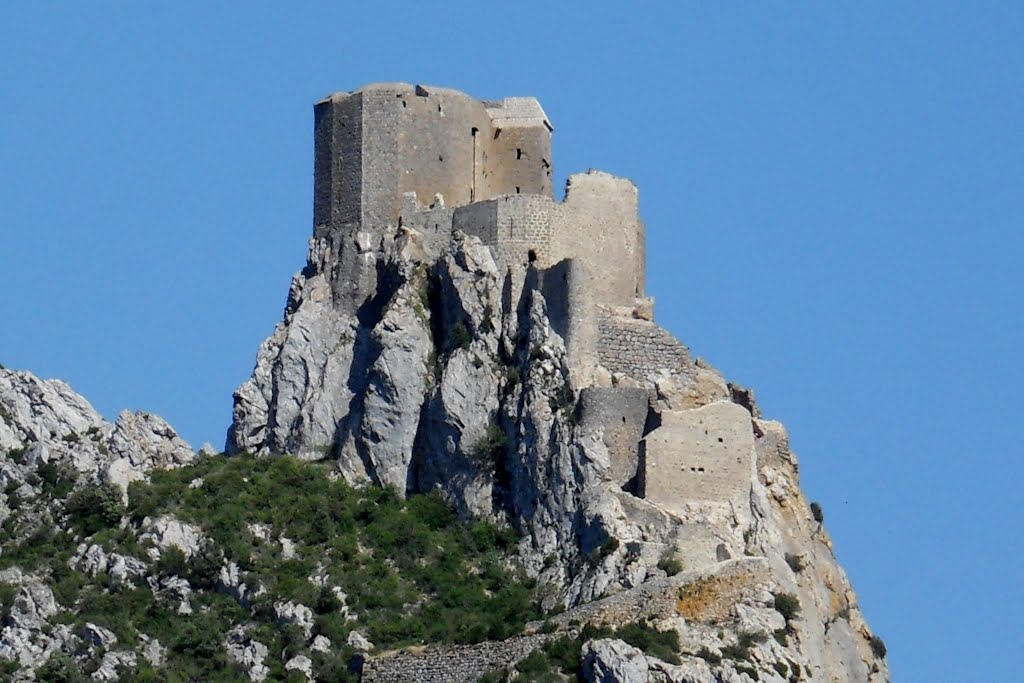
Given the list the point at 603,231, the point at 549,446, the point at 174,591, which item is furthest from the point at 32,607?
the point at 603,231

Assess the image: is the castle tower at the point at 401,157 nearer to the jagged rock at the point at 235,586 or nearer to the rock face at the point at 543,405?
the rock face at the point at 543,405

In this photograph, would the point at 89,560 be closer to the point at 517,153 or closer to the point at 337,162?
the point at 337,162

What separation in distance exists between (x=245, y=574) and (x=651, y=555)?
32.2ft

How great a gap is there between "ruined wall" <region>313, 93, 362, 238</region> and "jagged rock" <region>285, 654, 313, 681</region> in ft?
47.8

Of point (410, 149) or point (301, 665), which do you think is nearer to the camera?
point (301, 665)

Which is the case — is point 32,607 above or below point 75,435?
below

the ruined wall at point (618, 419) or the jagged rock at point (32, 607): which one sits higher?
the ruined wall at point (618, 419)

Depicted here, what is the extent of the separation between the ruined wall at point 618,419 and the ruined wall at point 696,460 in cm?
66

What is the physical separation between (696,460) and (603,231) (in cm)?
829

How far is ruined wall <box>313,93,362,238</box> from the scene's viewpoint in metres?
104

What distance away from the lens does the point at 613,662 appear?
89.1 metres

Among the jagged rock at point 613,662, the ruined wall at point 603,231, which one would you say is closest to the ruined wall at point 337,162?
the ruined wall at point 603,231

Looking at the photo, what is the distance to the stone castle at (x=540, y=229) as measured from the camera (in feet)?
317

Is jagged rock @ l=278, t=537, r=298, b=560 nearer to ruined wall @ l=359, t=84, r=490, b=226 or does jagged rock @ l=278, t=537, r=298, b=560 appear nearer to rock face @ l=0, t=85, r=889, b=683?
rock face @ l=0, t=85, r=889, b=683
